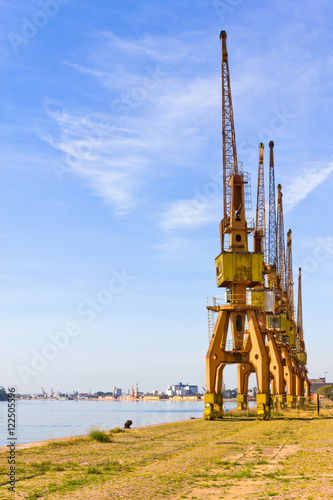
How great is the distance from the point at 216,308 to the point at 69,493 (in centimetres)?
3700

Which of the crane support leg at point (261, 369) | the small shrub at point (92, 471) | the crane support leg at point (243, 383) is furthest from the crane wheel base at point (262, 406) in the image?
the small shrub at point (92, 471)

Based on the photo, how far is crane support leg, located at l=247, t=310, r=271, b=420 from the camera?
150 ft

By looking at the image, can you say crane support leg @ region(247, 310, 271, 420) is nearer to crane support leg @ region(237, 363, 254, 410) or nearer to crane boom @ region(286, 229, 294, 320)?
crane support leg @ region(237, 363, 254, 410)

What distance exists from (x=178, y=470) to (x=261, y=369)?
3165 cm

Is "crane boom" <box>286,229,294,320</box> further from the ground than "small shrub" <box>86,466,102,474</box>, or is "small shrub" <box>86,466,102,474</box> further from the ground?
"crane boom" <box>286,229,294,320</box>

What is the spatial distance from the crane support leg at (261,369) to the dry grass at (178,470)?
20866mm

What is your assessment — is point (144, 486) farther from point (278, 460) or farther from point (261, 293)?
point (261, 293)

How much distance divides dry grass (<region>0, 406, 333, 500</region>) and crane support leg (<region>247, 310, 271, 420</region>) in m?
20.9

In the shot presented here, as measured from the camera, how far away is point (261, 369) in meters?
46.6

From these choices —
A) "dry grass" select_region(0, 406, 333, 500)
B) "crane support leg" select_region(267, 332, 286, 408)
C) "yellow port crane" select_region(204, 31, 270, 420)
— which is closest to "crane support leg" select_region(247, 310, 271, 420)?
"yellow port crane" select_region(204, 31, 270, 420)

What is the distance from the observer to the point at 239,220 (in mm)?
51281

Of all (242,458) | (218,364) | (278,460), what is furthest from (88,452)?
(218,364)

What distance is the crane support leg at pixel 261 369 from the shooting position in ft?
150

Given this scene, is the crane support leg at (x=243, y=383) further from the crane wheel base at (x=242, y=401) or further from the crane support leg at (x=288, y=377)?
the crane support leg at (x=288, y=377)
